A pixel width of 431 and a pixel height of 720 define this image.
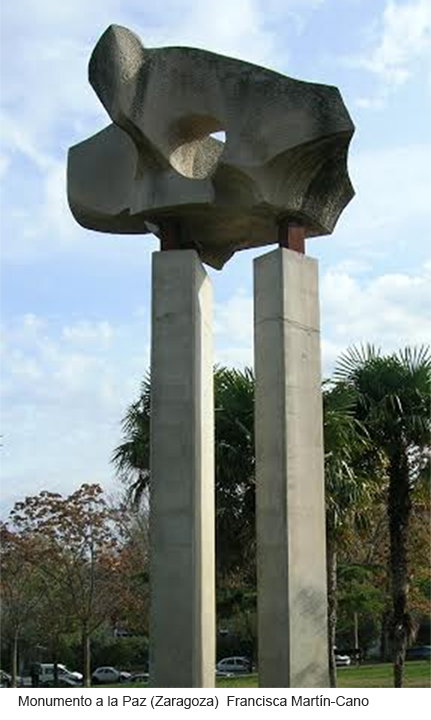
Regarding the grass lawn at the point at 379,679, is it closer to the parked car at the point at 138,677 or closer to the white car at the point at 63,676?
the white car at the point at 63,676

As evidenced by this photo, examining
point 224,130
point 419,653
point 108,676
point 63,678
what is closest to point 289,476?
point 224,130

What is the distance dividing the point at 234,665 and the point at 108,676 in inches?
210

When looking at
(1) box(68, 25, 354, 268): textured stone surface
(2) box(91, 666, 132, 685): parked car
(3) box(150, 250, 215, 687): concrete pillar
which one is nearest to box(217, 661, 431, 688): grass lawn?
(2) box(91, 666, 132, 685): parked car

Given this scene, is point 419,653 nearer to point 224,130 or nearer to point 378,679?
point 378,679

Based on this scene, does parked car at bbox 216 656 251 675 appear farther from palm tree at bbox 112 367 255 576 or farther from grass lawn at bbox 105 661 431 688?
palm tree at bbox 112 367 255 576

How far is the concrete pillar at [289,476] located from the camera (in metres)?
12.2

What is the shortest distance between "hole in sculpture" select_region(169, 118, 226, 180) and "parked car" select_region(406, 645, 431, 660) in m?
36.7

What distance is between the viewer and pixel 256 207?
44.5 feet

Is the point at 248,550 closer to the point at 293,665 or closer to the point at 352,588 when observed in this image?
the point at 293,665

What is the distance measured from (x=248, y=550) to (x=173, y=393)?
8.02 meters

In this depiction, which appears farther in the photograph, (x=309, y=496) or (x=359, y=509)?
(x=359, y=509)

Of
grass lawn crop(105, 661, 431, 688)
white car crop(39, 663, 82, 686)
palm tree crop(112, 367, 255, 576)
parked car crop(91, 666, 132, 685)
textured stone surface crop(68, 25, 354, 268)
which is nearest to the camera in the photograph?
textured stone surface crop(68, 25, 354, 268)

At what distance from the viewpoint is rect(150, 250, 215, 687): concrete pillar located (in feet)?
40.7
